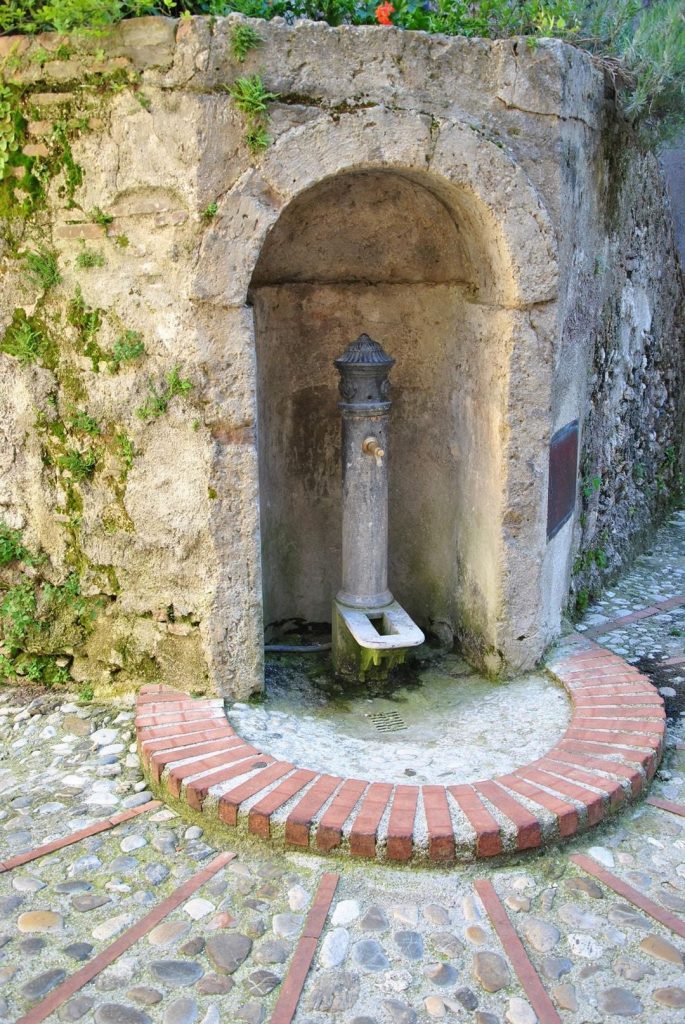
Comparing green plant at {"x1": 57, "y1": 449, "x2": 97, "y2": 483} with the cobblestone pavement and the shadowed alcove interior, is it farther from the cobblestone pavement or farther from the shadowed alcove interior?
the cobblestone pavement

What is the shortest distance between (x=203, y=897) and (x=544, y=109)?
10.4ft

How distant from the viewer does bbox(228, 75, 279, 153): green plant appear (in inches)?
134

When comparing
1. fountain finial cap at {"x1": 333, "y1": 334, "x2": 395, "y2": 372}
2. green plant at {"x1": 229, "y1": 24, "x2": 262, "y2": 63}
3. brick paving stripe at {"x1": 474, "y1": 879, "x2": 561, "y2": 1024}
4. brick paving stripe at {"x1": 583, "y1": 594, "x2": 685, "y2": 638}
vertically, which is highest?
green plant at {"x1": 229, "y1": 24, "x2": 262, "y2": 63}

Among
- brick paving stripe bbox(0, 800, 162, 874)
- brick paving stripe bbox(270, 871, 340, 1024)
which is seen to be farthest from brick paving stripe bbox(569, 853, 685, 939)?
brick paving stripe bbox(0, 800, 162, 874)

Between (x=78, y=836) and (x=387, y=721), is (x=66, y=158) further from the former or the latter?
(x=387, y=721)

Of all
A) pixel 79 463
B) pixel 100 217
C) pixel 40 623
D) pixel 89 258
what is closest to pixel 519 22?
pixel 100 217

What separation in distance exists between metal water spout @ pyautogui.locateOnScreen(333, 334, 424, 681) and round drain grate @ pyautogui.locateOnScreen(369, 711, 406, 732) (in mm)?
287

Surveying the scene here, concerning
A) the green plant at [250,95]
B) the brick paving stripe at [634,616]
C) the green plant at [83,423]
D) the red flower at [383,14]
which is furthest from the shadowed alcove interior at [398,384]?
the green plant at [83,423]

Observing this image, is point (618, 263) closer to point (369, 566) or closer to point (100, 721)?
point (369, 566)

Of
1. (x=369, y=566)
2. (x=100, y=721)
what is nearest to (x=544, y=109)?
(x=369, y=566)

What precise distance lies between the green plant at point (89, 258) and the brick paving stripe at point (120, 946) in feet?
7.29

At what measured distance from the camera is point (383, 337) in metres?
4.70

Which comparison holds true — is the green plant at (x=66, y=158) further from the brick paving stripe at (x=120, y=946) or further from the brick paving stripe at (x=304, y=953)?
the brick paving stripe at (x=304, y=953)

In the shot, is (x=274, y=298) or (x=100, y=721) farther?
(x=274, y=298)
